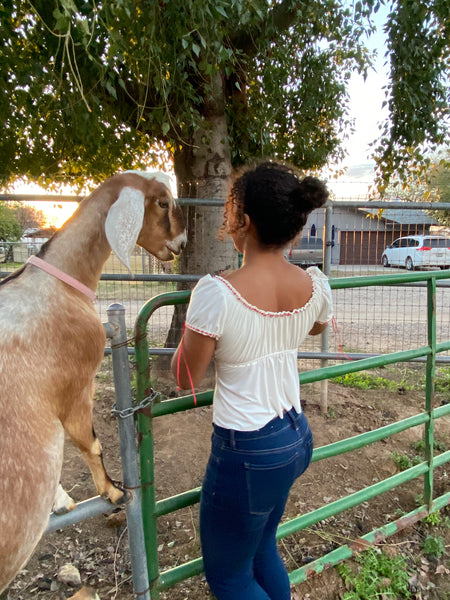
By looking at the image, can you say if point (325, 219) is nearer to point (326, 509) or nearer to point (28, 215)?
point (326, 509)

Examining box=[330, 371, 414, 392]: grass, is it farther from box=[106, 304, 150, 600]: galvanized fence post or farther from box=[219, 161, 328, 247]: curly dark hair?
box=[219, 161, 328, 247]: curly dark hair

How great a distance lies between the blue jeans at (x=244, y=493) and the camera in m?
1.33

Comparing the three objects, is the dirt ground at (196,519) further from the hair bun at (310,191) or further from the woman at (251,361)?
the hair bun at (310,191)

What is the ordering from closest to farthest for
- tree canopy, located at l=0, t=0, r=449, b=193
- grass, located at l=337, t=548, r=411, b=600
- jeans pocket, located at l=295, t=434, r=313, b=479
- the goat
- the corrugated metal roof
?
the goat < jeans pocket, located at l=295, t=434, r=313, b=479 < grass, located at l=337, t=548, r=411, b=600 < tree canopy, located at l=0, t=0, r=449, b=193 < the corrugated metal roof

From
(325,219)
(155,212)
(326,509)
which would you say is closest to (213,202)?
(325,219)

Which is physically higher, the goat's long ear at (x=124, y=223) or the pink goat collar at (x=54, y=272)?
the goat's long ear at (x=124, y=223)

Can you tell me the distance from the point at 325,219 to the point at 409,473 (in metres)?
2.25

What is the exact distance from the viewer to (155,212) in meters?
1.83

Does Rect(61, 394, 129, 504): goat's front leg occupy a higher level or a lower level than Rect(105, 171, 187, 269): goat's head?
lower

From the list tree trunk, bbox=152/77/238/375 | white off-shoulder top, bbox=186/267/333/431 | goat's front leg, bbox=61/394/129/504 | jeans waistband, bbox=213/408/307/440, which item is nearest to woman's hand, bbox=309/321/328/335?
white off-shoulder top, bbox=186/267/333/431

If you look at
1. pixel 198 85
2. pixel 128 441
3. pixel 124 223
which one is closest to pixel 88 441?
pixel 128 441

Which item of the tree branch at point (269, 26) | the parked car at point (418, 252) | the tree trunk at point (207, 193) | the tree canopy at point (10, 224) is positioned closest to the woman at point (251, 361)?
the tree trunk at point (207, 193)

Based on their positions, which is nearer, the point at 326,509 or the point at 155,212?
the point at 155,212

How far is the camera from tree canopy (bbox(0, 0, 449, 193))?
3.04 meters
